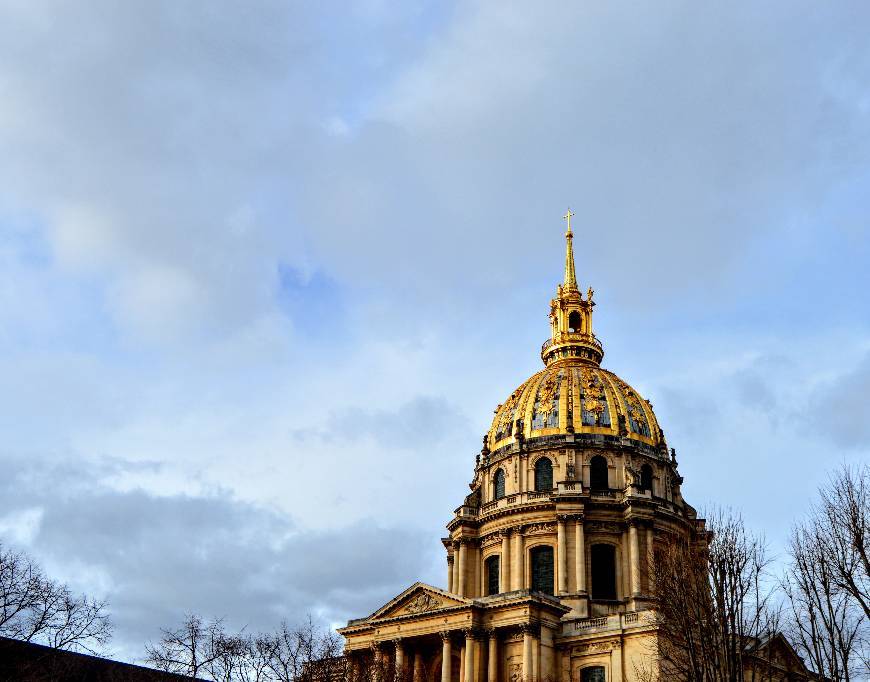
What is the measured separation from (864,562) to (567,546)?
1669 inches

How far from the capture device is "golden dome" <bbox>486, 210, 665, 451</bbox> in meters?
79.1

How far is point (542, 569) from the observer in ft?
238

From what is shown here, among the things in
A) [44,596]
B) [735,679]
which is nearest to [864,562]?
[735,679]

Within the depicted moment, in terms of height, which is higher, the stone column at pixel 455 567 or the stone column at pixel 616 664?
the stone column at pixel 455 567

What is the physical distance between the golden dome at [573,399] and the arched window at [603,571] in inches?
374

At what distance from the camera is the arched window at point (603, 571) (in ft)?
234

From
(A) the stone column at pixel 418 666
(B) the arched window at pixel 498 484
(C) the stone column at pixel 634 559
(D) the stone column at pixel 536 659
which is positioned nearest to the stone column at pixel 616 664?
(D) the stone column at pixel 536 659

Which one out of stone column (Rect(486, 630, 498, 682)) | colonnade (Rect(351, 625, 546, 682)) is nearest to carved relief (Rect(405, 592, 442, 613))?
colonnade (Rect(351, 625, 546, 682))

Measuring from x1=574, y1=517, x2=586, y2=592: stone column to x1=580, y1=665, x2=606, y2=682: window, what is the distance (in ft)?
29.6

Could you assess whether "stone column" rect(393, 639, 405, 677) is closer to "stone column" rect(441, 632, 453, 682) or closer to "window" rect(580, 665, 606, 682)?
"stone column" rect(441, 632, 453, 682)

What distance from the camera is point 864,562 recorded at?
A: 30.4 m

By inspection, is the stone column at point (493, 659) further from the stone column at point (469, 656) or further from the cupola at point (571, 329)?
the cupola at point (571, 329)

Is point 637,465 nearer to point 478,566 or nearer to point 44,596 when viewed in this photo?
point 478,566

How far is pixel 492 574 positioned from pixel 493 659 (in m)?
15.5
